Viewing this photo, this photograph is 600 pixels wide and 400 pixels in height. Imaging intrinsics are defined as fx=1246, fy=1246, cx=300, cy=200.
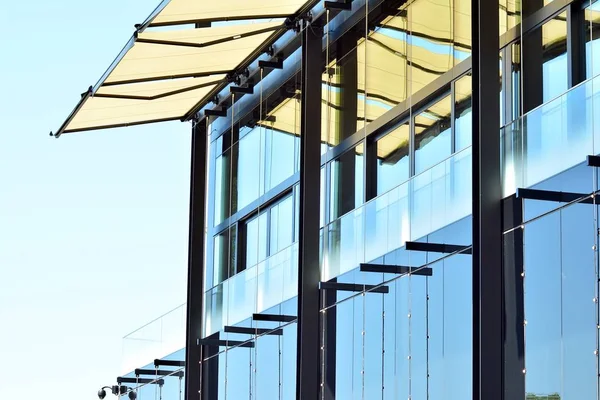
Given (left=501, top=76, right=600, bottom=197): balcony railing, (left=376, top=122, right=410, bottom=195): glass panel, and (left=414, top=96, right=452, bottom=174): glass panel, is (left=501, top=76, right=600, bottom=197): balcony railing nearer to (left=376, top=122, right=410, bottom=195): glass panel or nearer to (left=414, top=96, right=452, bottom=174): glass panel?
(left=414, top=96, right=452, bottom=174): glass panel

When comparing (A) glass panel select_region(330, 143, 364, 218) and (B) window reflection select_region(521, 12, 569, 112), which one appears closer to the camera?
(B) window reflection select_region(521, 12, 569, 112)

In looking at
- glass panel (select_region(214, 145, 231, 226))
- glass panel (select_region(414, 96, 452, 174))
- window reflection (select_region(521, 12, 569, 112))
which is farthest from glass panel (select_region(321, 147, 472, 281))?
glass panel (select_region(214, 145, 231, 226))

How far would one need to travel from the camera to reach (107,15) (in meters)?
69.8

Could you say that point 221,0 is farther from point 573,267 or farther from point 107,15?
point 107,15

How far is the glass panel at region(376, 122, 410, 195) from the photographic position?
20.4 meters

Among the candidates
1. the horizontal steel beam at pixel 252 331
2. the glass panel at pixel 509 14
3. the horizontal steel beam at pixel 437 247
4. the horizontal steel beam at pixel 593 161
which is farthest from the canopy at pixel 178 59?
the horizontal steel beam at pixel 593 161

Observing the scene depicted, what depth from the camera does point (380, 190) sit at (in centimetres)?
2098

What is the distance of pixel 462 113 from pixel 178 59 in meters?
6.22

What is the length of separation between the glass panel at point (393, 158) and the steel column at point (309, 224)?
1.69 m

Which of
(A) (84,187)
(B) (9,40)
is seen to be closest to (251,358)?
(A) (84,187)

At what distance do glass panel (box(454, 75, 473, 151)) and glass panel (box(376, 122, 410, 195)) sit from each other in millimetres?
1552

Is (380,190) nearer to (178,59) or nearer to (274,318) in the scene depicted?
(274,318)

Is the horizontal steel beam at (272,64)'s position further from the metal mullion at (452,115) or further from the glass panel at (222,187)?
the metal mullion at (452,115)

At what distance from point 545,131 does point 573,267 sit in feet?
5.93
